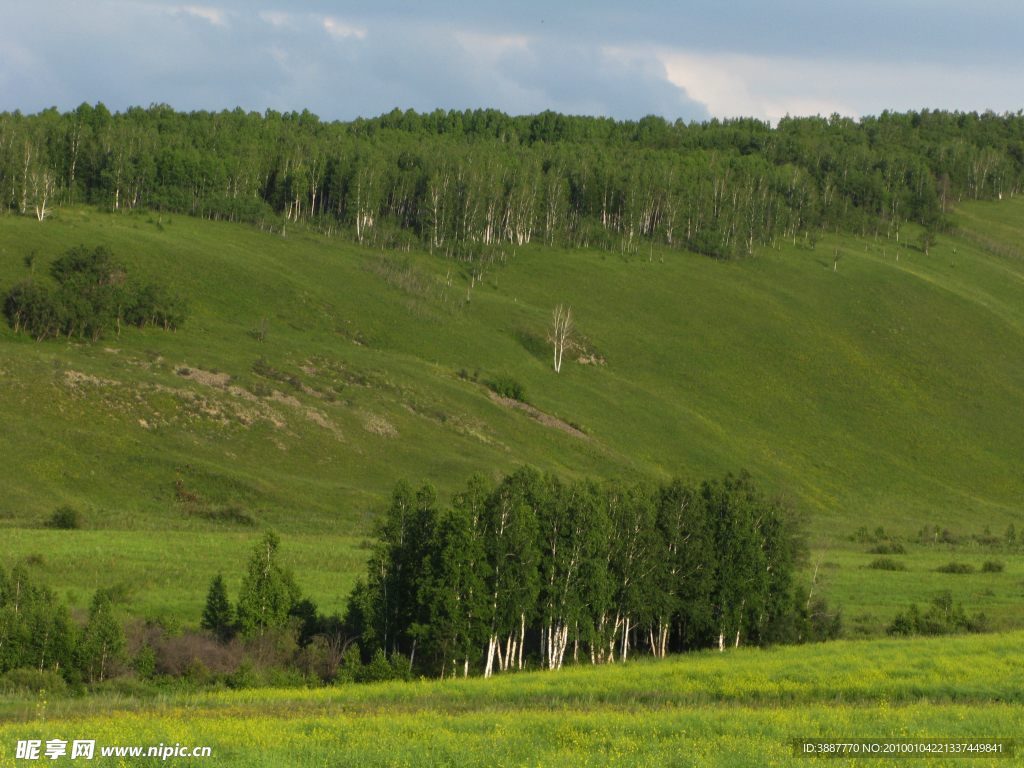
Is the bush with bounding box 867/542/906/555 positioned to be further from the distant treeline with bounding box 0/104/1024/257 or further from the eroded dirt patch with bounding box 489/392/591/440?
the distant treeline with bounding box 0/104/1024/257

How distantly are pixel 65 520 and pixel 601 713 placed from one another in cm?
3829

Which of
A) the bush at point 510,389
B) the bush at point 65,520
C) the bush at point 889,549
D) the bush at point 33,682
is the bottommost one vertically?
the bush at point 889,549

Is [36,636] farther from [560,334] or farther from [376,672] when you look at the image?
[560,334]

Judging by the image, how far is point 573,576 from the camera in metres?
38.5

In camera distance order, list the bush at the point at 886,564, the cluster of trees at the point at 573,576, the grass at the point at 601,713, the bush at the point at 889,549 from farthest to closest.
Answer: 1. the bush at the point at 889,549
2. the bush at the point at 886,564
3. the cluster of trees at the point at 573,576
4. the grass at the point at 601,713

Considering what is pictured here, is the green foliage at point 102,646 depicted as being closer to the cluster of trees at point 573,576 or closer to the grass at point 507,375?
the cluster of trees at point 573,576

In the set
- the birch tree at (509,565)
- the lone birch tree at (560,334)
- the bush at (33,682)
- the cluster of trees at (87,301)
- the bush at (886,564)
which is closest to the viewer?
the bush at (33,682)

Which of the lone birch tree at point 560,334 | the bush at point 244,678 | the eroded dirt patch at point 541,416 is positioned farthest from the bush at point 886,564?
the lone birch tree at point 560,334

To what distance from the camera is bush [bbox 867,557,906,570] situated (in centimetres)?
6181

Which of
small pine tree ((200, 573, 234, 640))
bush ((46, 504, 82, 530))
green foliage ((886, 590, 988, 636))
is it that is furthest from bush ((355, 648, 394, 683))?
bush ((46, 504, 82, 530))

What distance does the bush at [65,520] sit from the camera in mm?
51250

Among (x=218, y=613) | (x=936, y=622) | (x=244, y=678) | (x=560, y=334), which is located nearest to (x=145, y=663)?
(x=244, y=678)

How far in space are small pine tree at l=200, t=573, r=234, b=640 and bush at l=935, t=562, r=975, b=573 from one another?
4784cm

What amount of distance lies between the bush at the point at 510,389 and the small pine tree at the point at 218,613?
62442 millimetres
